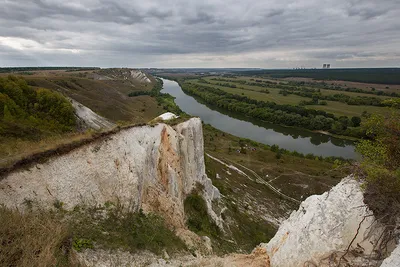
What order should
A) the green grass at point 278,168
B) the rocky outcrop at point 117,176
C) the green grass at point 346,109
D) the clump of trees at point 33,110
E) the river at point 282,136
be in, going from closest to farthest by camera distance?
the rocky outcrop at point 117,176, the clump of trees at point 33,110, the green grass at point 278,168, the river at point 282,136, the green grass at point 346,109

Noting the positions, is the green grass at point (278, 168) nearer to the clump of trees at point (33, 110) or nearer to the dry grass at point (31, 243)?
the clump of trees at point (33, 110)

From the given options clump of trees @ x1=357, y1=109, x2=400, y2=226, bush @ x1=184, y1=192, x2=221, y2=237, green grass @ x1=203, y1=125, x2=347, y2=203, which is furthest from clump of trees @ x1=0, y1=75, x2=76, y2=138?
clump of trees @ x1=357, y1=109, x2=400, y2=226

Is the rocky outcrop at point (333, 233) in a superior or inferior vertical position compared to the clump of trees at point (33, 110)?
inferior

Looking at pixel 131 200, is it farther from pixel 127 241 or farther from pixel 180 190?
pixel 180 190

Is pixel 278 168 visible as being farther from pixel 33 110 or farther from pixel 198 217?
pixel 33 110

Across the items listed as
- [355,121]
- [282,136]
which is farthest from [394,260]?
[355,121]

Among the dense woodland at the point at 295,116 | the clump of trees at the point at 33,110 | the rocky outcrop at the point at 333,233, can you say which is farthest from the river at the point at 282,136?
the rocky outcrop at the point at 333,233

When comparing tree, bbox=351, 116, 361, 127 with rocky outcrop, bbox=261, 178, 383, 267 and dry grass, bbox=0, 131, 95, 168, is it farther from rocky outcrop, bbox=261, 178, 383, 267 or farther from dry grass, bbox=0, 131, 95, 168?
dry grass, bbox=0, 131, 95, 168
